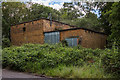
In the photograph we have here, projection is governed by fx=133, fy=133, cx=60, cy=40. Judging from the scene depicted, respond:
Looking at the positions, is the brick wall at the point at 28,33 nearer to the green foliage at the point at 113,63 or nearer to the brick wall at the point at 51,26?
the brick wall at the point at 51,26

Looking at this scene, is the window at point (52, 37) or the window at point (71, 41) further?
the window at point (52, 37)

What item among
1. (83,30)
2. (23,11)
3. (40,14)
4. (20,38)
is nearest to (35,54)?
(83,30)

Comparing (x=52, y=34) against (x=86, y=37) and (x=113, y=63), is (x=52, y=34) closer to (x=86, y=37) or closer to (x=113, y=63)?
(x=86, y=37)

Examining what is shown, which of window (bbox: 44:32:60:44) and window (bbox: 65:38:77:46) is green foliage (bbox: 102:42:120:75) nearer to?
window (bbox: 65:38:77:46)

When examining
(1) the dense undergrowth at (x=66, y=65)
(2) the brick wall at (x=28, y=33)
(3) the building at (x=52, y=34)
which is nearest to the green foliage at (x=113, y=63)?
(1) the dense undergrowth at (x=66, y=65)

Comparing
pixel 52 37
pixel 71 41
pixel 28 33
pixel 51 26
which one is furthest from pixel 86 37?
pixel 28 33

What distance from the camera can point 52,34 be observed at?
48.7 feet

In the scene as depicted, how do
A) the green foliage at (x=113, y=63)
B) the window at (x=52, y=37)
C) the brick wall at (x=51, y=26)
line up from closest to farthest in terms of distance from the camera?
the green foliage at (x=113, y=63) → the window at (x=52, y=37) → the brick wall at (x=51, y=26)

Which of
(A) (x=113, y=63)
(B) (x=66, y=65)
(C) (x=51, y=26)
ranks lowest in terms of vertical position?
(B) (x=66, y=65)

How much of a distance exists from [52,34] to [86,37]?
12.9ft

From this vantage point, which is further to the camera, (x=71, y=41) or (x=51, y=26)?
(x=51, y=26)

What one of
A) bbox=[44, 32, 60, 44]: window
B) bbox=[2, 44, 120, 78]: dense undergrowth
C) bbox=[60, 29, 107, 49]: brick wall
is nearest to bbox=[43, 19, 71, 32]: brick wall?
bbox=[44, 32, 60, 44]: window

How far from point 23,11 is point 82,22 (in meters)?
11.2

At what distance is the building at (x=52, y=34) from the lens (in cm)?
1284
